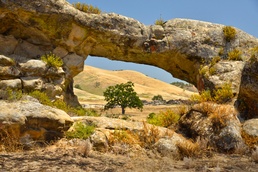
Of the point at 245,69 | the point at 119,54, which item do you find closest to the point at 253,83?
the point at 245,69

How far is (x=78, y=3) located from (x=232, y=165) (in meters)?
12.2

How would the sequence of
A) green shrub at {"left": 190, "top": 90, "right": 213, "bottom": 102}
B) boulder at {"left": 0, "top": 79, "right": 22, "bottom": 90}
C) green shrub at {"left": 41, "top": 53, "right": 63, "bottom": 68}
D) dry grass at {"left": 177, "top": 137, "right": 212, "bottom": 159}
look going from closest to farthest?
dry grass at {"left": 177, "top": 137, "right": 212, "bottom": 159}
green shrub at {"left": 190, "top": 90, "right": 213, "bottom": 102}
boulder at {"left": 0, "top": 79, "right": 22, "bottom": 90}
green shrub at {"left": 41, "top": 53, "right": 63, "bottom": 68}

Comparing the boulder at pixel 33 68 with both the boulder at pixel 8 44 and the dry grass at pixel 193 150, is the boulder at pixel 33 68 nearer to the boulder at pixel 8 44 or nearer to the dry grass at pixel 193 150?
the boulder at pixel 8 44

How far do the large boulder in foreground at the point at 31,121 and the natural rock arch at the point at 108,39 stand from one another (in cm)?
Answer: 699

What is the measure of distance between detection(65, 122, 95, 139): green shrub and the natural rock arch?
22.8ft

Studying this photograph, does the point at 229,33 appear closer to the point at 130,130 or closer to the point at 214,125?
the point at 214,125

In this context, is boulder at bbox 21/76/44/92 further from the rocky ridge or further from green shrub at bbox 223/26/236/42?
green shrub at bbox 223/26/236/42

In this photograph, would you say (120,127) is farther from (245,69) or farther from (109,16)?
(109,16)

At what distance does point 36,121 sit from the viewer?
8102mm

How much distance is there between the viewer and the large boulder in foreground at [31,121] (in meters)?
7.70

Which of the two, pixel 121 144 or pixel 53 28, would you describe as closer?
pixel 121 144

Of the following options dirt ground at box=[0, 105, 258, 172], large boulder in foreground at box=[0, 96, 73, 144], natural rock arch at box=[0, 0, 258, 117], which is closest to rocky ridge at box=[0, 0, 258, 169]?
natural rock arch at box=[0, 0, 258, 117]

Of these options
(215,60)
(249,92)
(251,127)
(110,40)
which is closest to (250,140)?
(251,127)

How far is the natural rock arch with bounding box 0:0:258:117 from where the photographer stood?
14.1 metres
